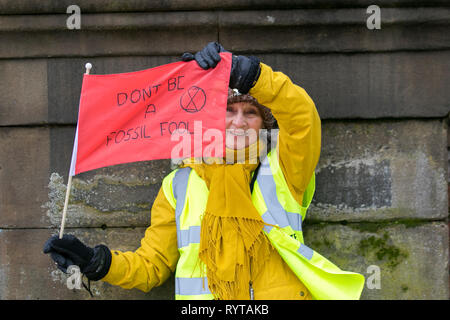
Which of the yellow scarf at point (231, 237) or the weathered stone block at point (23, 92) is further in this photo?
the weathered stone block at point (23, 92)

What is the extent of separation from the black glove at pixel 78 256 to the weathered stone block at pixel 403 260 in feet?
4.46

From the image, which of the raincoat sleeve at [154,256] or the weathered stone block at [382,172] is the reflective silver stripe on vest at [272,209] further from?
the weathered stone block at [382,172]

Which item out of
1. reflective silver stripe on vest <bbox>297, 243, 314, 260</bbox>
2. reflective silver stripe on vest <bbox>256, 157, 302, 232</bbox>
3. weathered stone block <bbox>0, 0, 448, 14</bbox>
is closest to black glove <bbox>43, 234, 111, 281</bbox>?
reflective silver stripe on vest <bbox>256, 157, 302, 232</bbox>

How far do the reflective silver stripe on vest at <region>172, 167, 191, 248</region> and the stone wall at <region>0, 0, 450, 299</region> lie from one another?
49cm

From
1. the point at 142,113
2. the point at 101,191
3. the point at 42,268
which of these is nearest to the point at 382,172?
the point at 142,113

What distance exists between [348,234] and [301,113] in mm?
1180

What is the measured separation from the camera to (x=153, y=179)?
10.6ft

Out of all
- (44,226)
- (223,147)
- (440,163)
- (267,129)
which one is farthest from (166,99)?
(440,163)

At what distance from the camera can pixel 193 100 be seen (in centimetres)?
241

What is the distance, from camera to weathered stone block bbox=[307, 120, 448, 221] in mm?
3146

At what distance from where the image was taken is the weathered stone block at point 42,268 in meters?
3.20

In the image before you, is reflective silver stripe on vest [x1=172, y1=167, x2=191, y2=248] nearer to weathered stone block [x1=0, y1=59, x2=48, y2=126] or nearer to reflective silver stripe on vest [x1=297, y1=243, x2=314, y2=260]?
reflective silver stripe on vest [x1=297, y1=243, x2=314, y2=260]

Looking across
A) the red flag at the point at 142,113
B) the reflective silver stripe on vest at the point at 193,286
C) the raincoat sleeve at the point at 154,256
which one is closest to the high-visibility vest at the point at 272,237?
the reflective silver stripe on vest at the point at 193,286

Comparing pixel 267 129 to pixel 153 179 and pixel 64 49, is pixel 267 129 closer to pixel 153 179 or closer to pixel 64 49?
pixel 153 179
